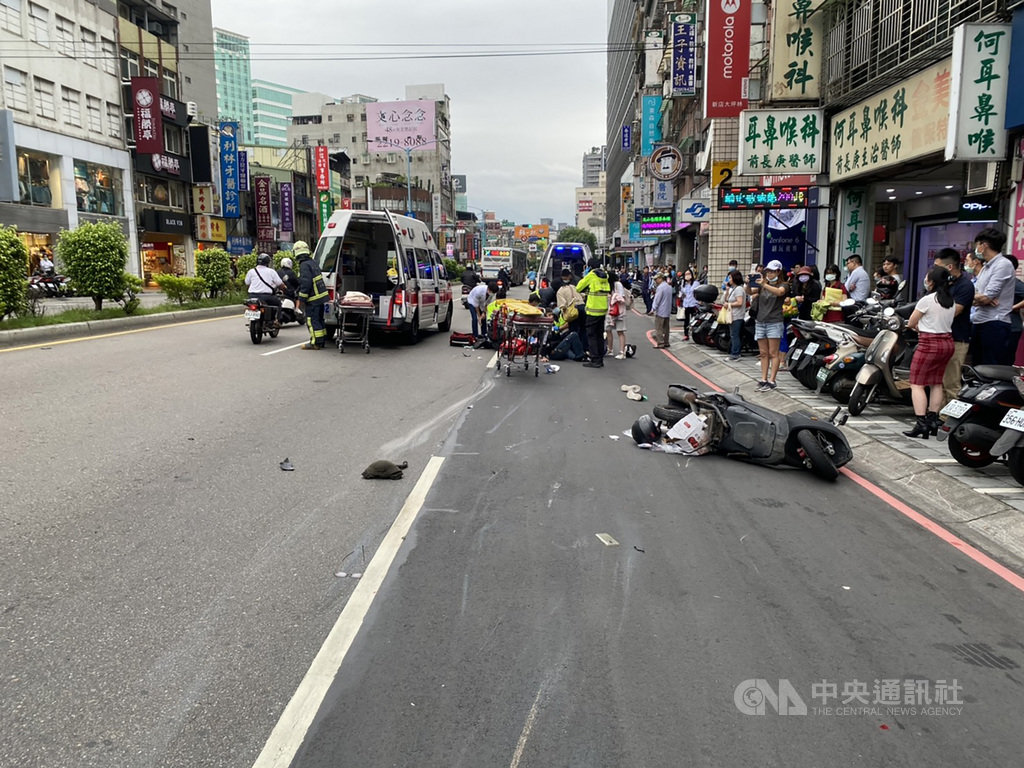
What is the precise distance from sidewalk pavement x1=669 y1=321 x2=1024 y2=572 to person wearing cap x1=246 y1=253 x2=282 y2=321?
32.4ft

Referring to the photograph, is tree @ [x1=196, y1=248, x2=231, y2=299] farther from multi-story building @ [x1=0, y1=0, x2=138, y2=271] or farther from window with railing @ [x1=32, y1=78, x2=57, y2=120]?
window with railing @ [x1=32, y1=78, x2=57, y2=120]

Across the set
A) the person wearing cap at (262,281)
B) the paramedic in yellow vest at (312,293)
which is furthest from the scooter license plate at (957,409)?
the person wearing cap at (262,281)

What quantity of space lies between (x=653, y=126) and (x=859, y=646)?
152 ft

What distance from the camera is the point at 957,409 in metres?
6.71

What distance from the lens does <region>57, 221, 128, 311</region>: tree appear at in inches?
698

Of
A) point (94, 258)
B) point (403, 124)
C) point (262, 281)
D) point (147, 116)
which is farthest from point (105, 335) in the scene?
point (403, 124)

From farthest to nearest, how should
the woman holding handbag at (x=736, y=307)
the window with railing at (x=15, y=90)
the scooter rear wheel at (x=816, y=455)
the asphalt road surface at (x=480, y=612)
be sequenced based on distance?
the window with railing at (x=15, y=90)
the woman holding handbag at (x=736, y=307)
the scooter rear wheel at (x=816, y=455)
the asphalt road surface at (x=480, y=612)

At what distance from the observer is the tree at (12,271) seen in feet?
48.7

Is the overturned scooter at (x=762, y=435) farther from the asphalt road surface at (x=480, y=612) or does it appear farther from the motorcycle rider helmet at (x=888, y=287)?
the motorcycle rider helmet at (x=888, y=287)

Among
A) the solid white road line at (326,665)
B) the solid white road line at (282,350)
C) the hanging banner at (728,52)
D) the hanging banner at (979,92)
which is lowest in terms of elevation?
the solid white road line at (326,665)

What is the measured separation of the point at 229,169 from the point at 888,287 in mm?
45247

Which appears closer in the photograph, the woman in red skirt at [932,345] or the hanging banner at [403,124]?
the woman in red skirt at [932,345]

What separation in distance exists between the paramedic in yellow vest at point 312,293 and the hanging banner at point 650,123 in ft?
113

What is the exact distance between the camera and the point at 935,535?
17.8ft
